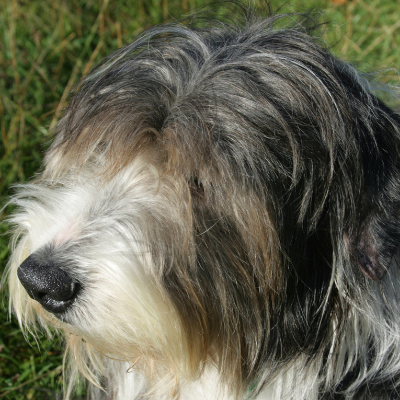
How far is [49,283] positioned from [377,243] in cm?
127

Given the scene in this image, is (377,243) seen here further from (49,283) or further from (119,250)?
(49,283)

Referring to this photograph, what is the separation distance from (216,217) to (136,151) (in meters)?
0.41

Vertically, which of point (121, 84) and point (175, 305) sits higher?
point (121, 84)

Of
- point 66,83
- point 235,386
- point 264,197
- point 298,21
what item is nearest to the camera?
point 264,197

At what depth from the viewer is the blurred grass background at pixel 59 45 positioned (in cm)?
465

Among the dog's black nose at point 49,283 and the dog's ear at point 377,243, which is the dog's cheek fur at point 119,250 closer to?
the dog's black nose at point 49,283

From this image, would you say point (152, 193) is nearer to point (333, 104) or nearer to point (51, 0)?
point (333, 104)

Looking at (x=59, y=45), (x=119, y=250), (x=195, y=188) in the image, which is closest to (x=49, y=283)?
(x=119, y=250)

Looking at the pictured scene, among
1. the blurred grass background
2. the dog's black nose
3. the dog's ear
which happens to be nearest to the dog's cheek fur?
the dog's black nose

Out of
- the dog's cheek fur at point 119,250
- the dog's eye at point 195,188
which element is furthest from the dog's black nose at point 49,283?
the dog's eye at point 195,188

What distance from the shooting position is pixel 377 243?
2.20 meters

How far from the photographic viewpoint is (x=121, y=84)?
231 cm

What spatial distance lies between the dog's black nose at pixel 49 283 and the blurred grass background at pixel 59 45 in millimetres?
1725

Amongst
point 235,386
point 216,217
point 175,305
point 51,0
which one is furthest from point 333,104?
point 51,0
